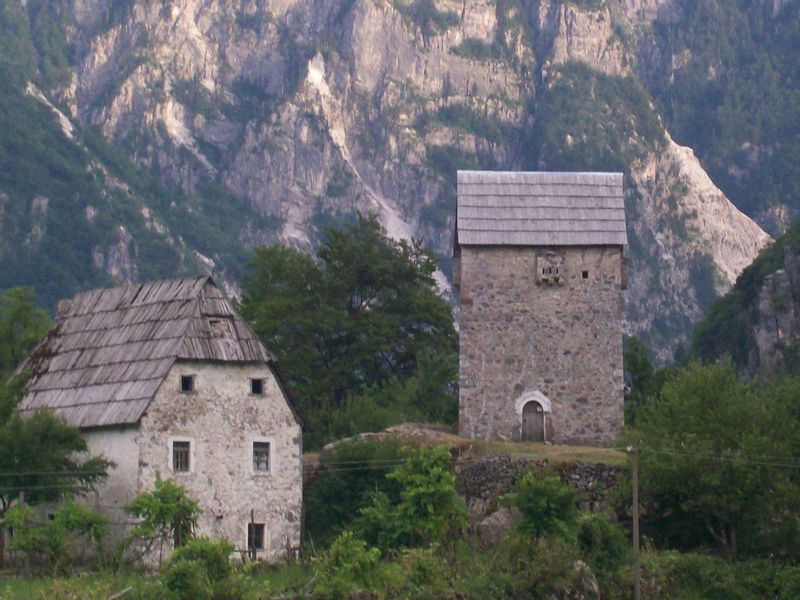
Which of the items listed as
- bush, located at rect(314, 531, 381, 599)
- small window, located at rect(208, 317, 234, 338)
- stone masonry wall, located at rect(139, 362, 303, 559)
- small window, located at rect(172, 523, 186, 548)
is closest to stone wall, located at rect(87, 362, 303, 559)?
stone masonry wall, located at rect(139, 362, 303, 559)

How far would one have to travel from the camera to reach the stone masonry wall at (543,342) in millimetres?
58656

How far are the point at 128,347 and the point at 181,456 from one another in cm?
422

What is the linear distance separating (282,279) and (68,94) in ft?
390

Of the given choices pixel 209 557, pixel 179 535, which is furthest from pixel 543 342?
pixel 209 557

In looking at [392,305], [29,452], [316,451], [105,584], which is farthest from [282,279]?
[105,584]

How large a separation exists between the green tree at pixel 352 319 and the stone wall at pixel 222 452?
13.7m

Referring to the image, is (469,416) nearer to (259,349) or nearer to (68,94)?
(259,349)

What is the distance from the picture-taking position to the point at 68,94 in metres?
190

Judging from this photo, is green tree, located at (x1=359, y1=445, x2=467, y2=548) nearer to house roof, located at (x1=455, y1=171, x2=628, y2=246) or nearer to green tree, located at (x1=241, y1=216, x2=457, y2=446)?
house roof, located at (x1=455, y1=171, x2=628, y2=246)

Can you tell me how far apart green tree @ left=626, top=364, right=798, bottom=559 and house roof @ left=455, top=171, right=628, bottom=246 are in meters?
7.45

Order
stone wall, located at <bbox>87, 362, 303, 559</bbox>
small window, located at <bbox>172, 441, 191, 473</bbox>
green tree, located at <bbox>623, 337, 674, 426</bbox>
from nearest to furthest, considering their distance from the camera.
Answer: stone wall, located at <bbox>87, 362, 303, 559</bbox> < small window, located at <bbox>172, 441, 191, 473</bbox> < green tree, located at <bbox>623, 337, 674, 426</bbox>

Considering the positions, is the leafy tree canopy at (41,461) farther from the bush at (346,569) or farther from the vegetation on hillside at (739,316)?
the vegetation on hillside at (739,316)

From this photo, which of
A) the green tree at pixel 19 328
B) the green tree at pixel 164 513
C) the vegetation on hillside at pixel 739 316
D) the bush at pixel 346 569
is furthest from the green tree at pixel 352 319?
the vegetation on hillside at pixel 739 316

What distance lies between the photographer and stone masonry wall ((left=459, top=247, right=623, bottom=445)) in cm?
5866
